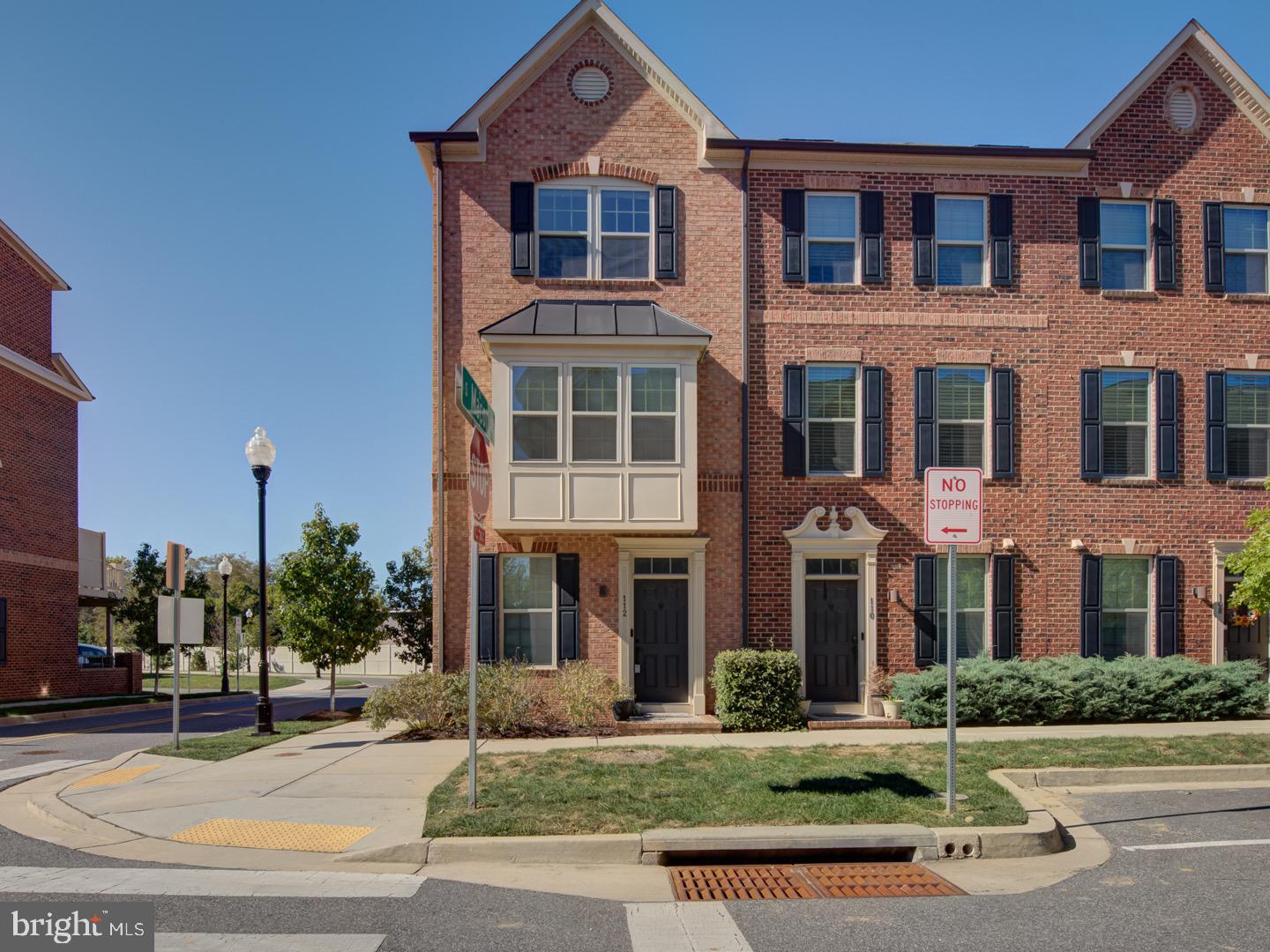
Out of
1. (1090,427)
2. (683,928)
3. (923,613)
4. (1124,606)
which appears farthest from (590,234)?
(683,928)

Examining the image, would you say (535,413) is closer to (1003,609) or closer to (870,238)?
(870,238)

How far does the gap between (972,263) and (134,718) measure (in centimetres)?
1922

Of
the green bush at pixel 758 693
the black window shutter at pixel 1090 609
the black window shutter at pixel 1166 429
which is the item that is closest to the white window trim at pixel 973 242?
the black window shutter at pixel 1166 429

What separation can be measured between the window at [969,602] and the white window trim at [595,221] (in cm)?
688

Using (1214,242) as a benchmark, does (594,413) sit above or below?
below

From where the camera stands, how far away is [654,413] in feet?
47.4

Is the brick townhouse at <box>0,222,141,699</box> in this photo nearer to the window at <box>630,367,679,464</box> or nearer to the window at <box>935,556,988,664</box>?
the window at <box>630,367,679,464</box>

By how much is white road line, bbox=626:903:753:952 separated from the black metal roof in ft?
30.6

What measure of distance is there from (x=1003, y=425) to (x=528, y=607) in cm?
818

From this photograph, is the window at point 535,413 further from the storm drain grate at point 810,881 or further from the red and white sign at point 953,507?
the storm drain grate at point 810,881

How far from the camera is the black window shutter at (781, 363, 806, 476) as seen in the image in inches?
599

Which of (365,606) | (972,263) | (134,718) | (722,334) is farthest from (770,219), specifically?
(134,718)

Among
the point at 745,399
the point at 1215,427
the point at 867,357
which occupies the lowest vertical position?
the point at 1215,427

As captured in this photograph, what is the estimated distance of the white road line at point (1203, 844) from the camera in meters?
7.83
